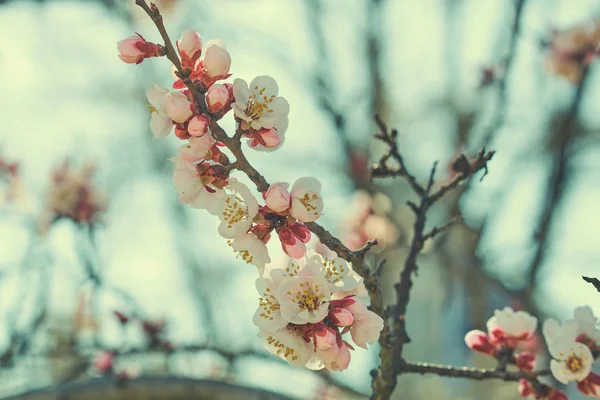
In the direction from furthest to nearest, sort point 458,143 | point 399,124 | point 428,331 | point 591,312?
point 428,331
point 399,124
point 458,143
point 591,312

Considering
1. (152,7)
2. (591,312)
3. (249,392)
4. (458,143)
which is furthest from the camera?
(458,143)

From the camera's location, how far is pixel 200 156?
4.43 feet

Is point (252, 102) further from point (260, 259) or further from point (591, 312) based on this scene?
point (591, 312)

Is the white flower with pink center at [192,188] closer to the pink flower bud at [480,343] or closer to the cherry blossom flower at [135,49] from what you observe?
the cherry blossom flower at [135,49]

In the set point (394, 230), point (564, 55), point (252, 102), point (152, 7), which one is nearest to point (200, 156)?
point (252, 102)

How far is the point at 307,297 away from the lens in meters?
1.34

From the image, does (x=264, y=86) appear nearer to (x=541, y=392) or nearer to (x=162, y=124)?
(x=162, y=124)

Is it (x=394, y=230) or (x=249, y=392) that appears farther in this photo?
(x=394, y=230)

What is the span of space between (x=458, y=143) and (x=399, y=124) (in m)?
0.87

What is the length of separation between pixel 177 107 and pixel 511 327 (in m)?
1.15

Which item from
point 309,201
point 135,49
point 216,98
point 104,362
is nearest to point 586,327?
point 309,201

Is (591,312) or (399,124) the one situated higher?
(399,124)

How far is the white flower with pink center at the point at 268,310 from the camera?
4.41 ft

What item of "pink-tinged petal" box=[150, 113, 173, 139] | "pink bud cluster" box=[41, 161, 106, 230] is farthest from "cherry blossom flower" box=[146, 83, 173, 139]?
"pink bud cluster" box=[41, 161, 106, 230]
